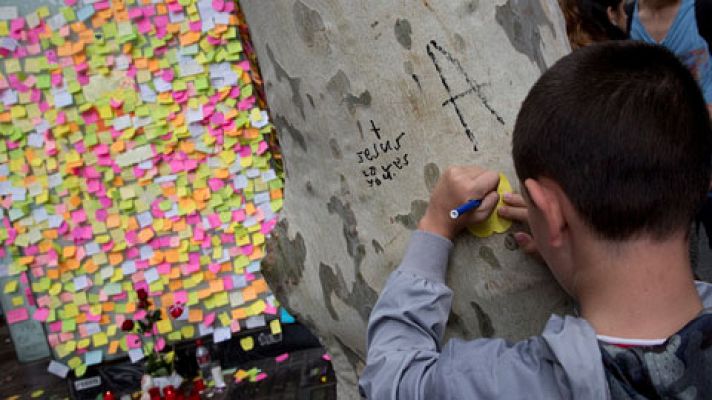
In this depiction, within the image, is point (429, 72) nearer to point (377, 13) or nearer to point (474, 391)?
point (377, 13)

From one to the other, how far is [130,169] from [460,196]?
364cm

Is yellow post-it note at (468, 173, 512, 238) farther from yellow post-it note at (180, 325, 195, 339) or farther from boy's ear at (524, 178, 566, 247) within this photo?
yellow post-it note at (180, 325, 195, 339)

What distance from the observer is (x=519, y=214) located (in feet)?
3.43

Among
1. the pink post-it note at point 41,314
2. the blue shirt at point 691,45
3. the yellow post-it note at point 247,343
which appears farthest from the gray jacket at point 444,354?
the pink post-it note at point 41,314

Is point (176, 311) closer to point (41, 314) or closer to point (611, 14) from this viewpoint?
point (41, 314)

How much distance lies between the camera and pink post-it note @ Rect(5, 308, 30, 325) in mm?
4410

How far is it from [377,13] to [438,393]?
68 cm

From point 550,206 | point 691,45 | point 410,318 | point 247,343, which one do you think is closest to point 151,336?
point 247,343

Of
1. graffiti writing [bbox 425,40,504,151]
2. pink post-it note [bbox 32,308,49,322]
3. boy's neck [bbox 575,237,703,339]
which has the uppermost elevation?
graffiti writing [bbox 425,40,504,151]

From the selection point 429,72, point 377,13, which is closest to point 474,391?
point 429,72

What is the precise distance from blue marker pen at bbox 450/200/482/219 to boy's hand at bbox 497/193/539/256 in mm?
61

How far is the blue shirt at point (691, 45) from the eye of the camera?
8.02ft

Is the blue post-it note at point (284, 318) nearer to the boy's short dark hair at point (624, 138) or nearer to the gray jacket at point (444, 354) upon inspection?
the gray jacket at point (444, 354)

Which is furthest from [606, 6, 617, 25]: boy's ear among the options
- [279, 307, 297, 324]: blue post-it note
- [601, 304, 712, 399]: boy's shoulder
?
[279, 307, 297, 324]: blue post-it note
